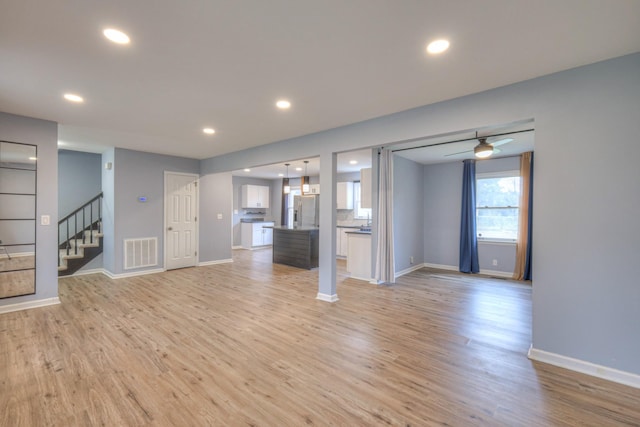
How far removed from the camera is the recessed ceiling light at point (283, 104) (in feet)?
10.8

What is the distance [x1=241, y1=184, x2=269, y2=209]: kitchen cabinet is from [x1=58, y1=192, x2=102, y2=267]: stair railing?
454cm

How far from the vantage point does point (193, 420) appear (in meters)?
1.88

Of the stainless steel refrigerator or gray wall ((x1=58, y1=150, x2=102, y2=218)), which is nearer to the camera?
gray wall ((x1=58, y1=150, x2=102, y2=218))

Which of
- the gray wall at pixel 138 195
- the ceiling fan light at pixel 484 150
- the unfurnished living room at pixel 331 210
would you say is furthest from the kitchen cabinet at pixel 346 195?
the ceiling fan light at pixel 484 150

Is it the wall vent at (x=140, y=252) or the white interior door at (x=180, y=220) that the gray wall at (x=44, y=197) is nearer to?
the wall vent at (x=140, y=252)

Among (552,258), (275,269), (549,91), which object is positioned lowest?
(275,269)

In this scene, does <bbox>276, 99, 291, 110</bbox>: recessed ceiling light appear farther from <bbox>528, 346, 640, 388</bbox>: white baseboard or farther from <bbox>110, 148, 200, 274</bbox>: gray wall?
<bbox>110, 148, 200, 274</bbox>: gray wall

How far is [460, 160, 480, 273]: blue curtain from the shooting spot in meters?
6.43

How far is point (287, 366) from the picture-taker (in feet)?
8.39

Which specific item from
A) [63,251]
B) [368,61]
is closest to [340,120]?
[368,61]

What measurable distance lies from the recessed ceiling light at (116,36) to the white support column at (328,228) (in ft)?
9.21

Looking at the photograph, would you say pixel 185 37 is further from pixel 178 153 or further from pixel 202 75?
pixel 178 153

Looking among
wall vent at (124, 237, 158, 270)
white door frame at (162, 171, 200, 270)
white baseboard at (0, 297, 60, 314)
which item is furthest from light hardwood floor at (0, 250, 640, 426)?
white door frame at (162, 171, 200, 270)

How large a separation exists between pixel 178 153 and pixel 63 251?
3309mm
